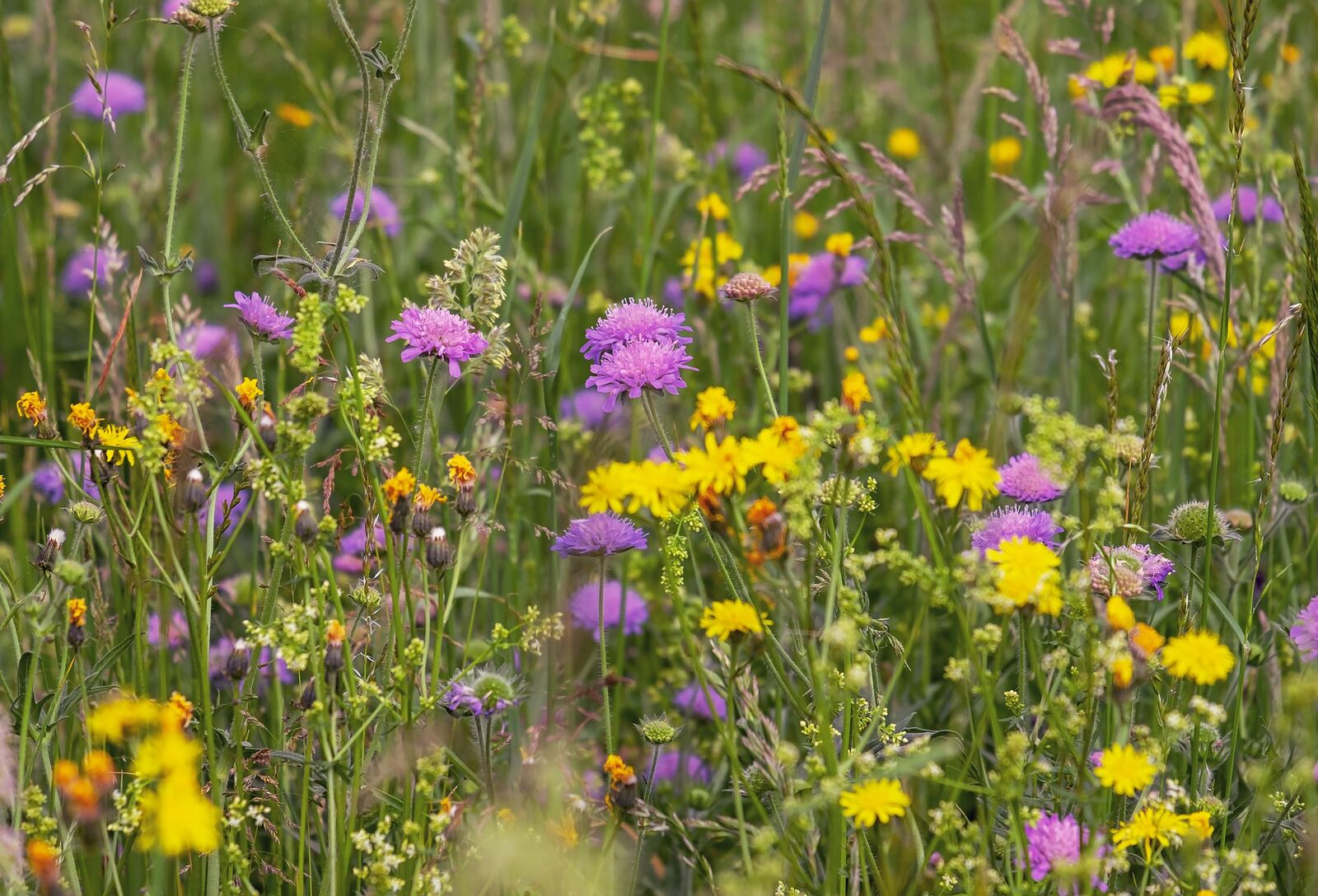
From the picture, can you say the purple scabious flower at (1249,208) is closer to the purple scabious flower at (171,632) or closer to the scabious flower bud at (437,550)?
the scabious flower bud at (437,550)

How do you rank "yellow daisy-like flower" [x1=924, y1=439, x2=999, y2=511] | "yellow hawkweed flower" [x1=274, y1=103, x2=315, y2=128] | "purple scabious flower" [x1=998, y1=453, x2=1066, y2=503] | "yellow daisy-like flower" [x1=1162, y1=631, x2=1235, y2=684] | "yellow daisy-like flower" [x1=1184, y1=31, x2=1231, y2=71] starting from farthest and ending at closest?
"yellow hawkweed flower" [x1=274, y1=103, x2=315, y2=128], "yellow daisy-like flower" [x1=1184, y1=31, x2=1231, y2=71], "purple scabious flower" [x1=998, y1=453, x2=1066, y2=503], "yellow daisy-like flower" [x1=924, y1=439, x2=999, y2=511], "yellow daisy-like flower" [x1=1162, y1=631, x2=1235, y2=684]

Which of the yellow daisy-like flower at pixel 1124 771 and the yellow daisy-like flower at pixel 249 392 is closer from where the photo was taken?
the yellow daisy-like flower at pixel 1124 771

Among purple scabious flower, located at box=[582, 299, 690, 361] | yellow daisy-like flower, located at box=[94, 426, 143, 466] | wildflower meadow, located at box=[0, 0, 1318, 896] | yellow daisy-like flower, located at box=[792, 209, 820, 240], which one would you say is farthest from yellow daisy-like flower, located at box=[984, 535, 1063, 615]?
yellow daisy-like flower, located at box=[792, 209, 820, 240]

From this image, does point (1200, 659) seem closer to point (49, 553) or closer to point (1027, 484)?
point (1027, 484)

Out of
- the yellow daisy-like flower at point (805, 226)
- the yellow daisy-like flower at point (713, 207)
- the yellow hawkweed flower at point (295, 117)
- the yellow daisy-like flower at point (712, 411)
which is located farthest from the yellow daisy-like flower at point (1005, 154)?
the yellow daisy-like flower at point (712, 411)

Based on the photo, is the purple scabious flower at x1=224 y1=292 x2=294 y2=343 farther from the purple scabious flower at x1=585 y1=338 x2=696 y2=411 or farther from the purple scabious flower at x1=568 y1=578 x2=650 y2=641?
the purple scabious flower at x1=568 y1=578 x2=650 y2=641

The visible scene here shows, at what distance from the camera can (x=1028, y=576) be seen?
1195 mm

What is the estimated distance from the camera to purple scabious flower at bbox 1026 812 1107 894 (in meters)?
1.37

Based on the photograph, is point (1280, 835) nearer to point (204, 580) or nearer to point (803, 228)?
point (204, 580)

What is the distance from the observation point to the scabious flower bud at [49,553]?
1457mm

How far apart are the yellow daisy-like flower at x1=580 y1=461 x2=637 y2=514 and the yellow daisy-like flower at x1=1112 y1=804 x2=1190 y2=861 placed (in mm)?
592

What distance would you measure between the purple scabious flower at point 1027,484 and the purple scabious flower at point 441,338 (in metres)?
0.72

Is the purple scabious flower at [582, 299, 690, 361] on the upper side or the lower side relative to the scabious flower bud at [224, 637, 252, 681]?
upper

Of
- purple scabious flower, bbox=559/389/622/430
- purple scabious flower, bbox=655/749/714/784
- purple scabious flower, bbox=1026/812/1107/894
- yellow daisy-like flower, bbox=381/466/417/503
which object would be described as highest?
yellow daisy-like flower, bbox=381/466/417/503
